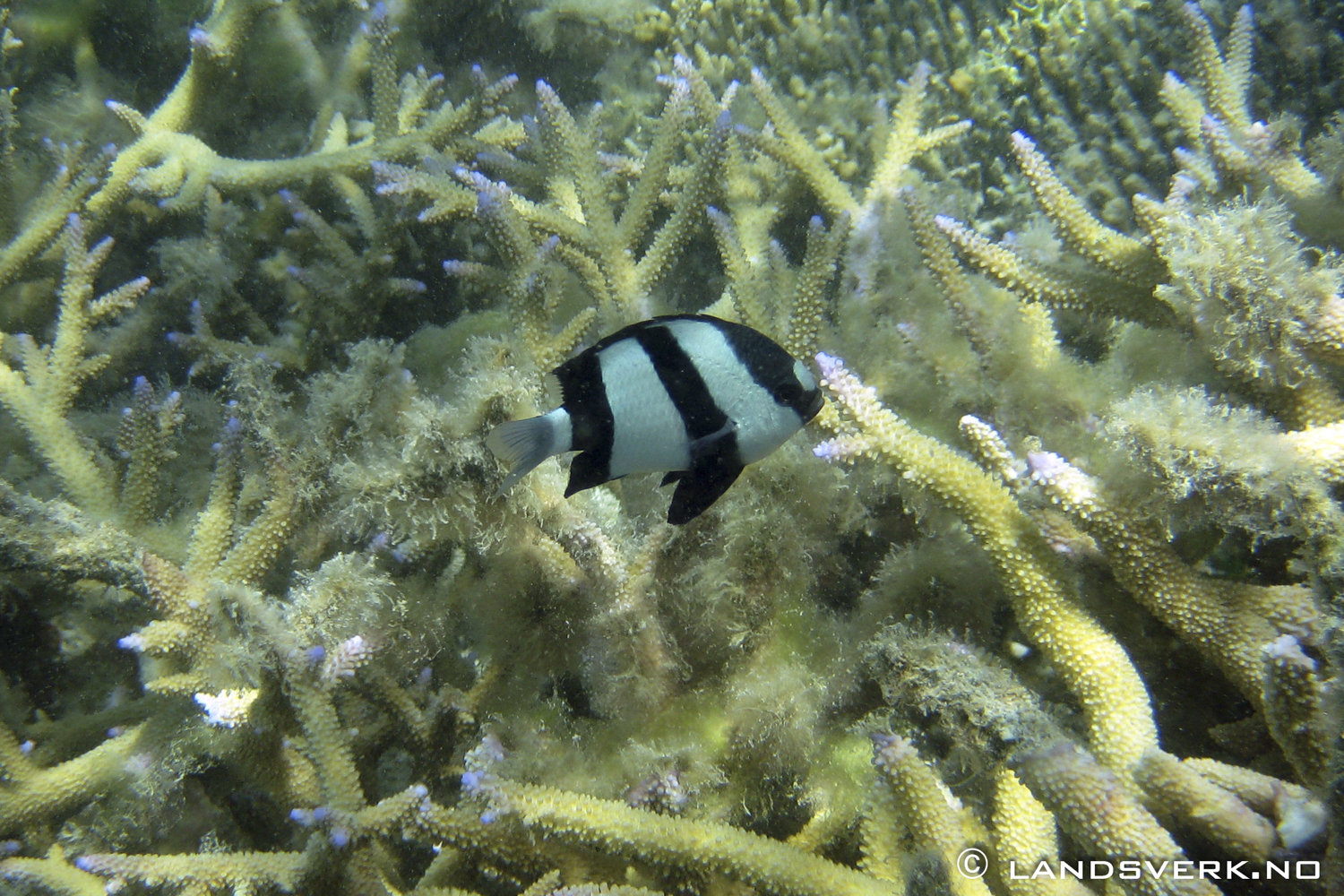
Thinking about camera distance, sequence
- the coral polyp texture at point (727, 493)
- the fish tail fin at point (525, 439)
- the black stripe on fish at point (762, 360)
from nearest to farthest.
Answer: the fish tail fin at point (525, 439)
the black stripe on fish at point (762, 360)
the coral polyp texture at point (727, 493)

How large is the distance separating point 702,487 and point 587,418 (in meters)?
0.36

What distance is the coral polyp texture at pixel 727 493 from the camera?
1.83m

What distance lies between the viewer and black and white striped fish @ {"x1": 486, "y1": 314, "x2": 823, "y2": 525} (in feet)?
5.13

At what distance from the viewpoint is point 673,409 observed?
1578 millimetres

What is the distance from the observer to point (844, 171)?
3.70m

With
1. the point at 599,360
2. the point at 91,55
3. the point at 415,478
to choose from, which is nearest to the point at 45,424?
the point at 415,478

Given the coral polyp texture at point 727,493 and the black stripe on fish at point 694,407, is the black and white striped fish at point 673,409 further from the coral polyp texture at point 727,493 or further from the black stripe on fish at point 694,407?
the coral polyp texture at point 727,493

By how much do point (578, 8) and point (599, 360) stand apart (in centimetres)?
377

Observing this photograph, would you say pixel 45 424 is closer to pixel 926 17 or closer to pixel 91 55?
pixel 91 55

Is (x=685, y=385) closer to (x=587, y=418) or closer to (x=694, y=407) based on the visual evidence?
(x=694, y=407)

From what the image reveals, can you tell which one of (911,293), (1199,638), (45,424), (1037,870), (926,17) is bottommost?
(1037,870)

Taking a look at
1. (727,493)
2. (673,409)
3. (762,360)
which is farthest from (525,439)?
(727,493)

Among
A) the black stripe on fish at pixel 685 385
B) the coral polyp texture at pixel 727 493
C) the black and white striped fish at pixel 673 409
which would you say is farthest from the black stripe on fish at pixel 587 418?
the coral polyp texture at pixel 727 493

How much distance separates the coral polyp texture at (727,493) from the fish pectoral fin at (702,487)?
0.54 metres
